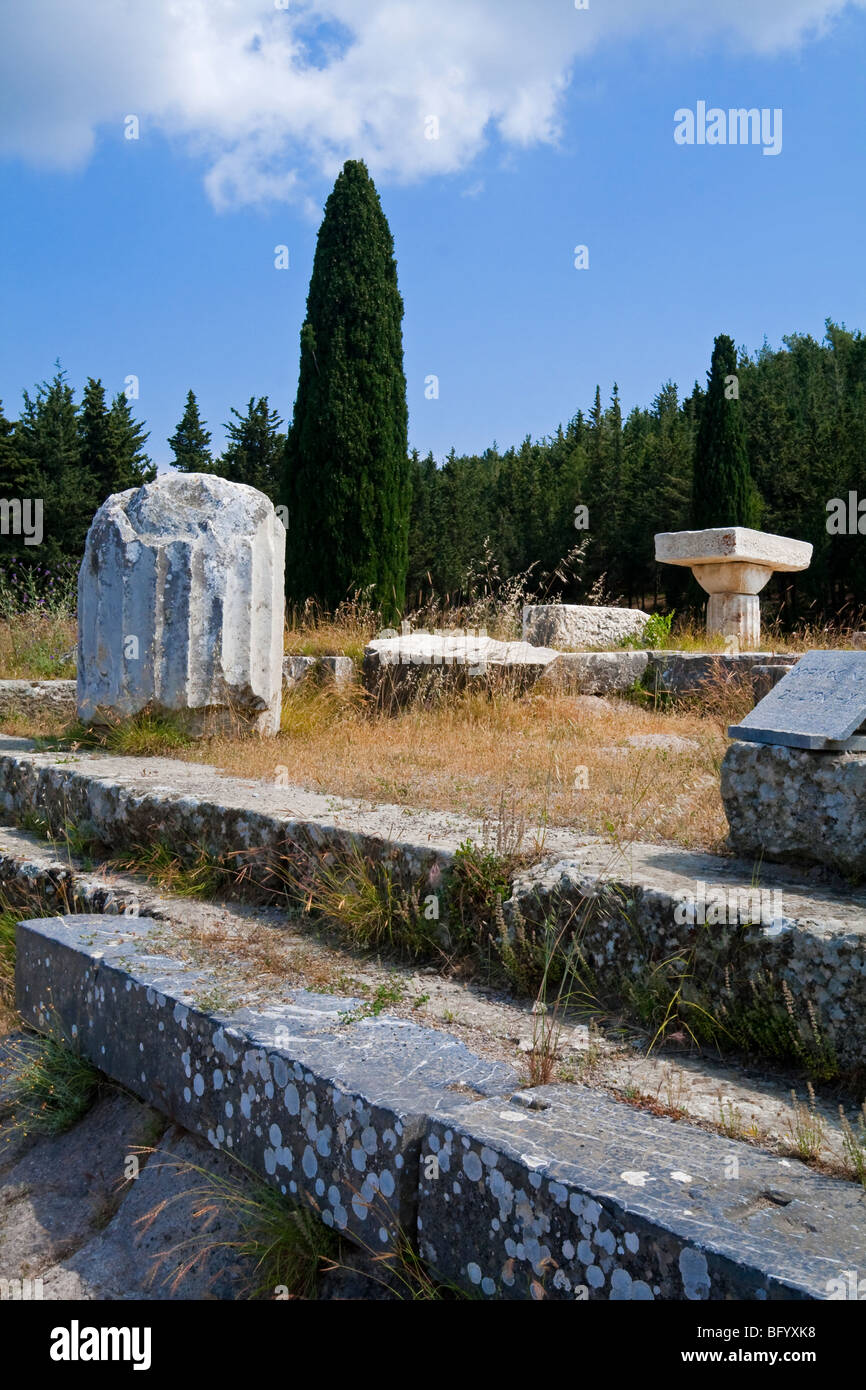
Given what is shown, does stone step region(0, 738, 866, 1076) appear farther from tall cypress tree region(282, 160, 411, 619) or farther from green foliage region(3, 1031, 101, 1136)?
tall cypress tree region(282, 160, 411, 619)

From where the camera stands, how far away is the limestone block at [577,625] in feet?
30.9

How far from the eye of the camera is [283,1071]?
2170 millimetres

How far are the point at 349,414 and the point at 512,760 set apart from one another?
880 centimetres

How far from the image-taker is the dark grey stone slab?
1445mm

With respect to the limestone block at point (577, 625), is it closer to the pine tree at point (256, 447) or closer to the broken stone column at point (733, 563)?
the broken stone column at point (733, 563)

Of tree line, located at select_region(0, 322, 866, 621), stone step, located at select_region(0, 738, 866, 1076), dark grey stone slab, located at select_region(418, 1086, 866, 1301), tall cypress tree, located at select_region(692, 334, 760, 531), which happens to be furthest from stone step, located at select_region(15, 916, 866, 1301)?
tall cypress tree, located at select_region(692, 334, 760, 531)

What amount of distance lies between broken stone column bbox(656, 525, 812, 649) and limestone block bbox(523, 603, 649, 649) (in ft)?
3.59

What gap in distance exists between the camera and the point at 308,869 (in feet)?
11.3

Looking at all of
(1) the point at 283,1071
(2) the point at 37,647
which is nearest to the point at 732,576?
(2) the point at 37,647

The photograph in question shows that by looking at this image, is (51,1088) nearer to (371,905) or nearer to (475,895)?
(371,905)

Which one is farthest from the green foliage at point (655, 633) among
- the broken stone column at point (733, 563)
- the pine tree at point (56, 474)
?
the pine tree at point (56, 474)

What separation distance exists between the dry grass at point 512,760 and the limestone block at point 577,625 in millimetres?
1876
